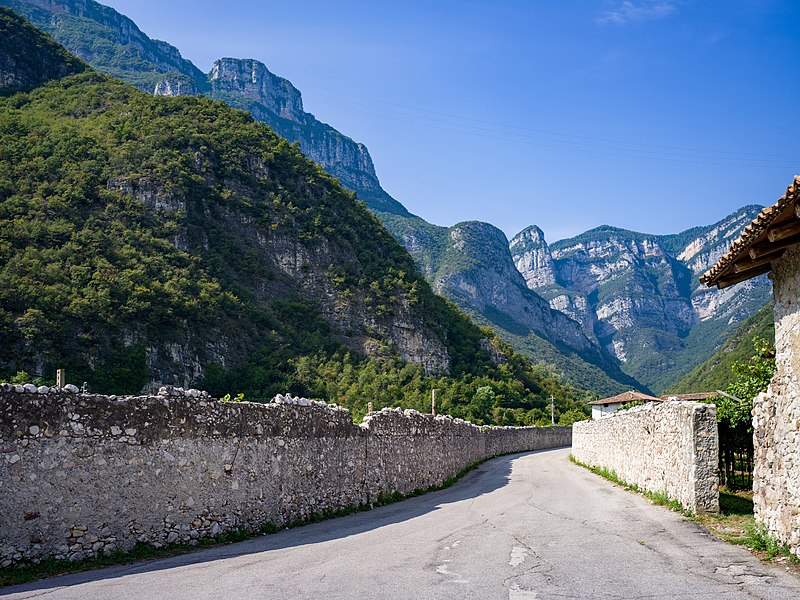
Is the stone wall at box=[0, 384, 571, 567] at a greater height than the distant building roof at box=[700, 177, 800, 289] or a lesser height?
lesser

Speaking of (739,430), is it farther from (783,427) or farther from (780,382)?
(783,427)

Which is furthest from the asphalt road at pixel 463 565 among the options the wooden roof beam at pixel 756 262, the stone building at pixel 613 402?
the stone building at pixel 613 402

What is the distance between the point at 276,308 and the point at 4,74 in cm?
6343

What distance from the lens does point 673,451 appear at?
14164mm

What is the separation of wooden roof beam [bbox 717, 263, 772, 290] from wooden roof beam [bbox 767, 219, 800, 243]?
1625 mm

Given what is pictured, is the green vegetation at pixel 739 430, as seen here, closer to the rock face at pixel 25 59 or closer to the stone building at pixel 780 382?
the stone building at pixel 780 382

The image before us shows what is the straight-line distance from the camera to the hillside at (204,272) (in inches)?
2591

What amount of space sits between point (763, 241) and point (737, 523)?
515 centimetres

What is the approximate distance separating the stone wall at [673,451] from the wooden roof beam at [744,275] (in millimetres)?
2567

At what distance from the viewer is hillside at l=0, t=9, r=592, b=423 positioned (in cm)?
6581

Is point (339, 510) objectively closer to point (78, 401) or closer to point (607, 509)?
point (607, 509)

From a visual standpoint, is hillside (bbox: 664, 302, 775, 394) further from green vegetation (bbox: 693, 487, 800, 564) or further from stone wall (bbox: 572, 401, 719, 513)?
green vegetation (bbox: 693, 487, 800, 564)

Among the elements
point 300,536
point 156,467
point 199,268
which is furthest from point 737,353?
point 156,467

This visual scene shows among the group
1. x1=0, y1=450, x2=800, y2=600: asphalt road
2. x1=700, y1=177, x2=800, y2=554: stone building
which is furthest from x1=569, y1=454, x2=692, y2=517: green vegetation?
x1=700, y1=177, x2=800, y2=554: stone building
